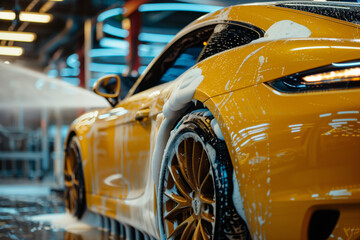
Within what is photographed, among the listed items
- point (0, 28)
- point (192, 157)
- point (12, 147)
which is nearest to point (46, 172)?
point (12, 147)

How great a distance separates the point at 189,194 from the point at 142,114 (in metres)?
0.93

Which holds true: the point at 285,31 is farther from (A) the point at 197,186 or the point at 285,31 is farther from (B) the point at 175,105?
(A) the point at 197,186

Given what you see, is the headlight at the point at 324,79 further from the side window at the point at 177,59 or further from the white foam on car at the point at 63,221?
the white foam on car at the point at 63,221

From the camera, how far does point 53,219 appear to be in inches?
197

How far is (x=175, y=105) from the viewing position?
2623 mm

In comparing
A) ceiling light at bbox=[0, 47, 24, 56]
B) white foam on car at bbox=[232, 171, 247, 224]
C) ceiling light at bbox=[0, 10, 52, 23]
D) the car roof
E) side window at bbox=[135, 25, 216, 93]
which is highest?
ceiling light at bbox=[0, 10, 52, 23]

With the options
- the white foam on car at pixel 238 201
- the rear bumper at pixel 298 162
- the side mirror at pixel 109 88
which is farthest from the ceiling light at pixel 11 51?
the rear bumper at pixel 298 162

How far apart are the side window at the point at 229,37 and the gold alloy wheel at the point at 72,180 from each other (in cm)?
226

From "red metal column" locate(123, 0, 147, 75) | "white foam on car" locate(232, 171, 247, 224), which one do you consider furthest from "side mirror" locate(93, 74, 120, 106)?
"red metal column" locate(123, 0, 147, 75)

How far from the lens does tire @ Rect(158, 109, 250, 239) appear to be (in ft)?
6.89

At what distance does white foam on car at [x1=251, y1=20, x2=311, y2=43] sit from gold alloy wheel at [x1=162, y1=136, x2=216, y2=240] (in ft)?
1.96

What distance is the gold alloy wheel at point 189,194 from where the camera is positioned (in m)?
2.33

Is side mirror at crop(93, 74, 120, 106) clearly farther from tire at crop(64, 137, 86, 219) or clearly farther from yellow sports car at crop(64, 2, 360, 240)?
yellow sports car at crop(64, 2, 360, 240)

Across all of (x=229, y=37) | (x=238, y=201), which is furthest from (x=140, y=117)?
(x=238, y=201)
